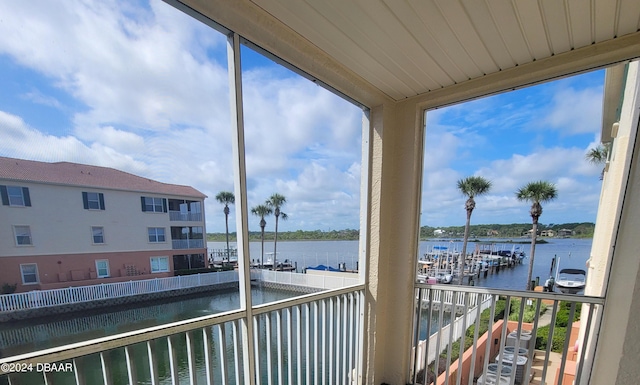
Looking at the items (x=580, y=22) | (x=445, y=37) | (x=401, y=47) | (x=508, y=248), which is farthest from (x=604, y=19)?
(x=508, y=248)

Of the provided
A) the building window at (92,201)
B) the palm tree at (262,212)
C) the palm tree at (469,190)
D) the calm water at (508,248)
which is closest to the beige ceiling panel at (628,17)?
the palm tree at (469,190)

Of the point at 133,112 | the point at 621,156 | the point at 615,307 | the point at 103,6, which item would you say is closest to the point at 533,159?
the point at 621,156

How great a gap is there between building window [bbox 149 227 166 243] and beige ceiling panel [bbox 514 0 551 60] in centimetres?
170

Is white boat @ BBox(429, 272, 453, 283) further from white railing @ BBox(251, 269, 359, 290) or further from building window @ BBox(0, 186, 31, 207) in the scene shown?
building window @ BBox(0, 186, 31, 207)

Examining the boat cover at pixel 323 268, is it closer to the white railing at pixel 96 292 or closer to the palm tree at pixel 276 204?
the palm tree at pixel 276 204

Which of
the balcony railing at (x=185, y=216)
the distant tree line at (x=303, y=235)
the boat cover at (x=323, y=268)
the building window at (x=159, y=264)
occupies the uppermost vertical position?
the balcony railing at (x=185, y=216)

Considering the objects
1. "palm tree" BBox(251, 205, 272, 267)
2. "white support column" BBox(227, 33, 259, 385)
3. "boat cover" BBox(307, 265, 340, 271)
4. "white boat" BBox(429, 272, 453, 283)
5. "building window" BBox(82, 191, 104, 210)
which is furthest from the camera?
"white boat" BBox(429, 272, 453, 283)

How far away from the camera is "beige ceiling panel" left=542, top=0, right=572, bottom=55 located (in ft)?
3.51

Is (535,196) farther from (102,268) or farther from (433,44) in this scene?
(102,268)

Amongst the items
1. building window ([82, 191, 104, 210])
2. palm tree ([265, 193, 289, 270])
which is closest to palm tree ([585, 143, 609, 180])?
palm tree ([265, 193, 289, 270])

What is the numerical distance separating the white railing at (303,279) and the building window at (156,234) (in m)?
0.44

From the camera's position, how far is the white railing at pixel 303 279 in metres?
1.34

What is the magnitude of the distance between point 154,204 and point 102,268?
26cm

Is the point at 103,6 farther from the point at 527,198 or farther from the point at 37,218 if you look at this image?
the point at 527,198
